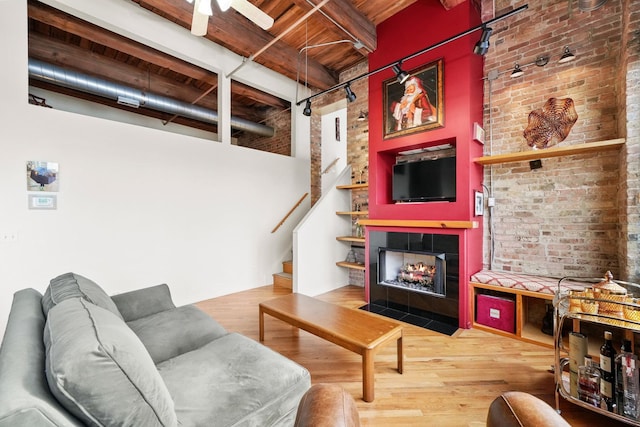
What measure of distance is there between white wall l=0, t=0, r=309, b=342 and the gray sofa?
1.69m

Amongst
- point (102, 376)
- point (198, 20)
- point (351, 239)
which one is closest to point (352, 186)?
point (351, 239)

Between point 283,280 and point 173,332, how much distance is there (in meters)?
2.88

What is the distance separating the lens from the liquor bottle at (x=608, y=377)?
5.30 ft

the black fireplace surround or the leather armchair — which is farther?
the black fireplace surround

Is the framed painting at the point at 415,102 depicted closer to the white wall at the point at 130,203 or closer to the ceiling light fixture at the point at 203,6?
the white wall at the point at 130,203

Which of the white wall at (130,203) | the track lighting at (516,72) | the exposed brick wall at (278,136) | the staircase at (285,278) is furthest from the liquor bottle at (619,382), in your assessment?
the exposed brick wall at (278,136)

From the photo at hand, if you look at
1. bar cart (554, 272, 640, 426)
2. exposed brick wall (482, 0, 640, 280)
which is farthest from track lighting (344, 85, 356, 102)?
bar cart (554, 272, 640, 426)

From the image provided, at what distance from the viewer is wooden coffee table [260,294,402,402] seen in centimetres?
189

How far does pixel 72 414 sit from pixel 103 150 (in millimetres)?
3420

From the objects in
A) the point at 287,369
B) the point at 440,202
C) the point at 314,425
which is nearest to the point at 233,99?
the point at 440,202

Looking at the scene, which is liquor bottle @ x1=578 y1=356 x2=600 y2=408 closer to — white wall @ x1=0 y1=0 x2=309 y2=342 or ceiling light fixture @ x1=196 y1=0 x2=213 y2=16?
ceiling light fixture @ x1=196 y1=0 x2=213 y2=16

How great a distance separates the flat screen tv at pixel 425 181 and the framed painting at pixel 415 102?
18.2 inches

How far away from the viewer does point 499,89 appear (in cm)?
339

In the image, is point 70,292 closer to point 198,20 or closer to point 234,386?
point 234,386
